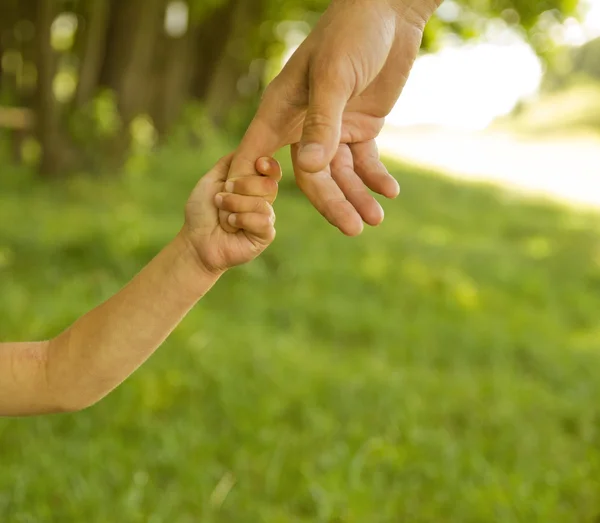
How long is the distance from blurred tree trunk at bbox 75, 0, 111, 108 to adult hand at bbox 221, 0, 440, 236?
7165 millimetres

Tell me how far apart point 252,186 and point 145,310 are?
38 cm

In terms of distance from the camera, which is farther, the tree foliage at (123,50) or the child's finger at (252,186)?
the tree foliage at (123,50)

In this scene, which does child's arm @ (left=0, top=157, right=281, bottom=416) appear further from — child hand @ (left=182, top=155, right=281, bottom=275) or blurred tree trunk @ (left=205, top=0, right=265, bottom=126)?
blurred tree trunk @ (left=205, top=0, right=265, bottom=126)

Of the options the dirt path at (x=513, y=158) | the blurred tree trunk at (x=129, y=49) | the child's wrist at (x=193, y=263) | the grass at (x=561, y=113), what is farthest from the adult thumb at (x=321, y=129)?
the grass at (x=561, y=113)

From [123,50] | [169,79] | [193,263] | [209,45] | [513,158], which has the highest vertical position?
[193,263]

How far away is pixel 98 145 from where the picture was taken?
815 cm

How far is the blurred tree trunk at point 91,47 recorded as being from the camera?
27.7 feet

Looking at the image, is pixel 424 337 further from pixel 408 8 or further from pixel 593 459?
pixel 408 8

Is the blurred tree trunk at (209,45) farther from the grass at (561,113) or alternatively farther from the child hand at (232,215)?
the grass at (561,113)

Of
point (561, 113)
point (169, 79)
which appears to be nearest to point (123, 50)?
point (169, 79)

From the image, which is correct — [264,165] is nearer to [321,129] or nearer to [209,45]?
[321,129]

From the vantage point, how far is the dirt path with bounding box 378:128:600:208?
15.6 metres

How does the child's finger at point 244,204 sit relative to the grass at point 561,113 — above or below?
above

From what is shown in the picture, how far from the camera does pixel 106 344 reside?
1.75 metres
